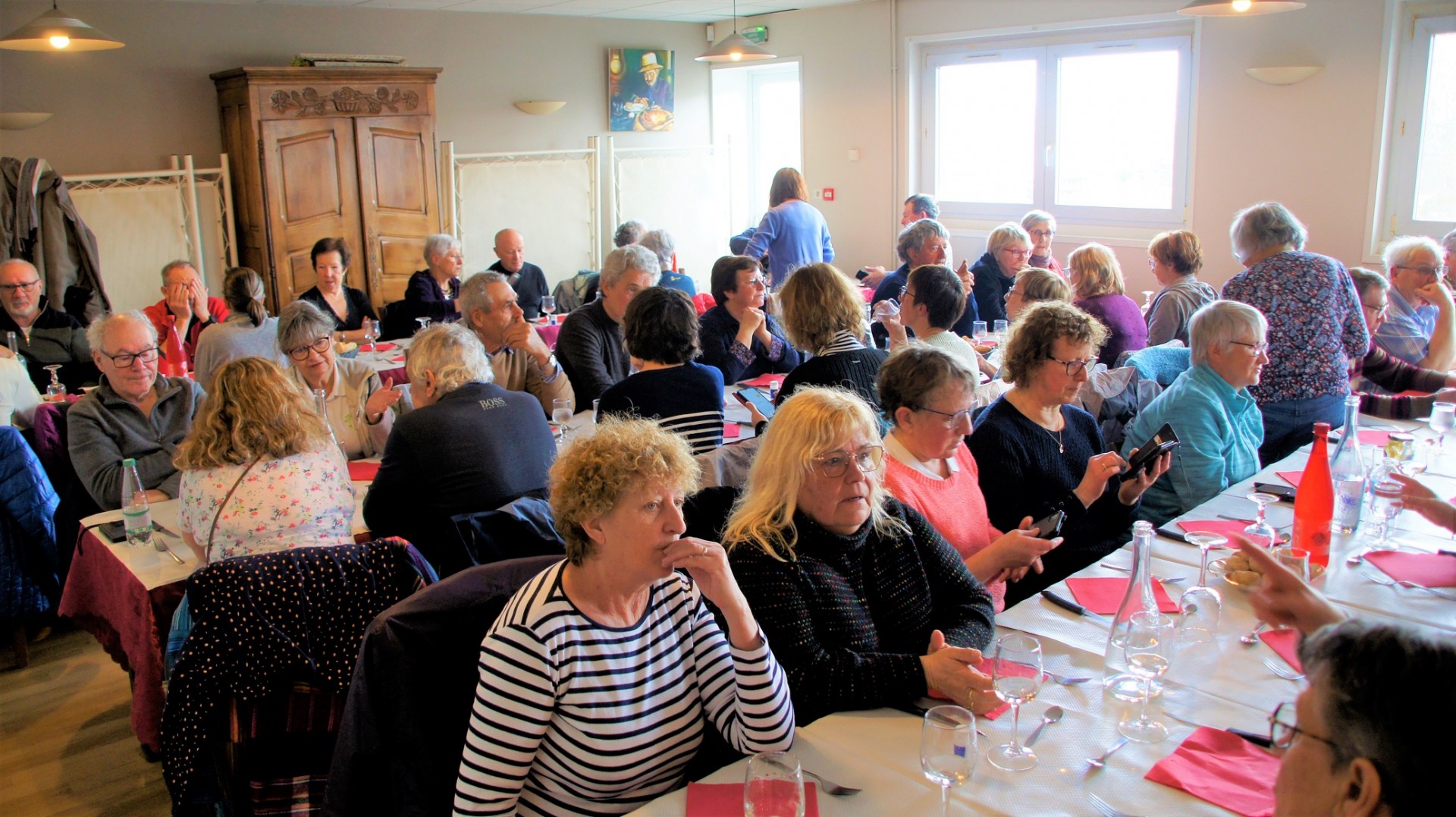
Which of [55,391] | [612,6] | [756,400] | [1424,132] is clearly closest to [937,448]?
[756,400]

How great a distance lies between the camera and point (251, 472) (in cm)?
272

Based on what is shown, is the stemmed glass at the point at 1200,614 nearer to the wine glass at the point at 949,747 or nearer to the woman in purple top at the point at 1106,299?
the wine glass at the point at 949,747

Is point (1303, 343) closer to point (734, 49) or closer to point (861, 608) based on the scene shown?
point (861, 608)

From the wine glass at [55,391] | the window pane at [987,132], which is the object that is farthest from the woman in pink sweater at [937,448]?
the window pane at [987,132]

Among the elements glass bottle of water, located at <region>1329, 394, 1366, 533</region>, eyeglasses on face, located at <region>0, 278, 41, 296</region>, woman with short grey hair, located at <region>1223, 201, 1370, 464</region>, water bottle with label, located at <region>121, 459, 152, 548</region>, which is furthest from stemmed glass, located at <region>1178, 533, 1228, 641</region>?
eyeglasses on face, located at <region>0, 278, 41, 296</region>

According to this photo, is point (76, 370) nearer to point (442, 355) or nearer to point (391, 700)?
point (442, 355)

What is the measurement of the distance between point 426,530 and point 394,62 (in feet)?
19.5

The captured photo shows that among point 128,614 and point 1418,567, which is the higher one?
point 1418,567

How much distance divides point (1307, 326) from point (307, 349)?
376cm

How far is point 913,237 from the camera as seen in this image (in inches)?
233

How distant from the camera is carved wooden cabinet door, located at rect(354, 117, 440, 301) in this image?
7.84m

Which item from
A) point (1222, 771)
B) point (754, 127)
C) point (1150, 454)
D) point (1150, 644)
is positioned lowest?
point (1222, 771)

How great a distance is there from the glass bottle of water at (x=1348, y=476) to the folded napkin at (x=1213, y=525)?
24cm

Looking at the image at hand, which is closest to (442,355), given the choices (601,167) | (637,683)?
(637,683)
